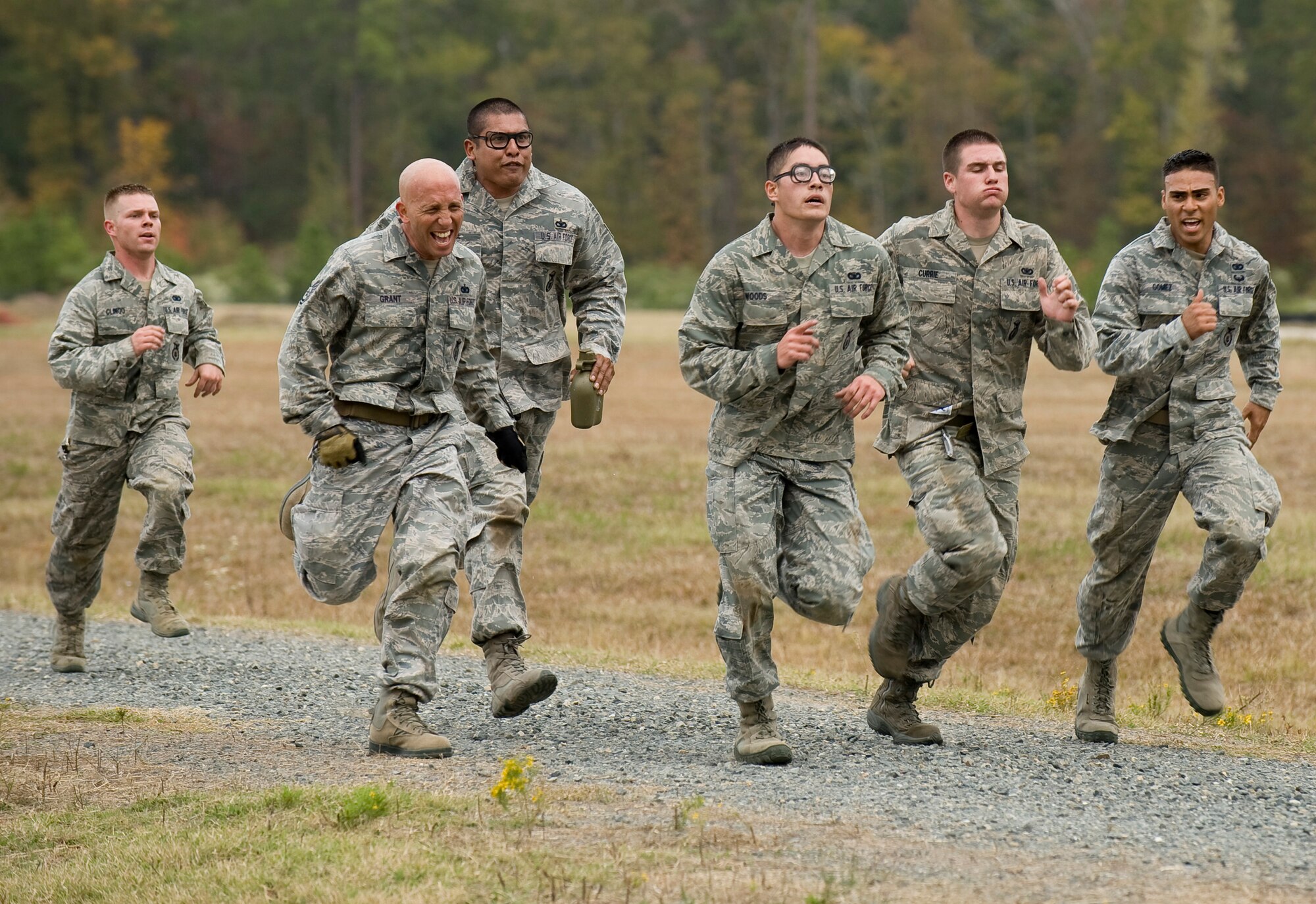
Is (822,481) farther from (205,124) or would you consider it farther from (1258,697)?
(205,124)

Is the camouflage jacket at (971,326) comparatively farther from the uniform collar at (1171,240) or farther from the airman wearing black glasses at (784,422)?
the uniform collar at (1171,240)

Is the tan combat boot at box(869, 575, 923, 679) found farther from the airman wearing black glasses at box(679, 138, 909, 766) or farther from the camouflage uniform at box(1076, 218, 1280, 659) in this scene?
the camouflage uniform at box(1076, 218, 1280, 659)

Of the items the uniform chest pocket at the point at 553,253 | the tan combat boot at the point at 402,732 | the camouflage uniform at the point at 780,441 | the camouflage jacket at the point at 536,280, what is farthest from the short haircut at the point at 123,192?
the camouflage uniform at the point at 780,441

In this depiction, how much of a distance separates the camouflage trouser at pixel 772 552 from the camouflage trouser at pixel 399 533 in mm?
1117

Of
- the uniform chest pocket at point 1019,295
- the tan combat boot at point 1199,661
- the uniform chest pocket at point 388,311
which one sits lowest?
the tan combat boot at point 1199,661

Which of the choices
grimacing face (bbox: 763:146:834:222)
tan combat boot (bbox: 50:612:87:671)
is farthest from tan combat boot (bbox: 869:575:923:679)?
tan combat boot (bbox: 50:612:87:671)

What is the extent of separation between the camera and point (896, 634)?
7.60m

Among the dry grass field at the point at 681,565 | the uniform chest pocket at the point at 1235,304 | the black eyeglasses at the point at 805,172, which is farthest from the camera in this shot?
the dry grass field at the point at 681,565

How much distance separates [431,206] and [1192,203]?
10.8 feet

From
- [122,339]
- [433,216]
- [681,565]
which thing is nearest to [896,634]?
[433,216]

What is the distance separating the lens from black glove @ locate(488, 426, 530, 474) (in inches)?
312

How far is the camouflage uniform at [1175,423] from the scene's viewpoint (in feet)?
24.2

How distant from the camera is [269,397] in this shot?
97.1ft

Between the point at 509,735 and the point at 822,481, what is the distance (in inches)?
73.3
